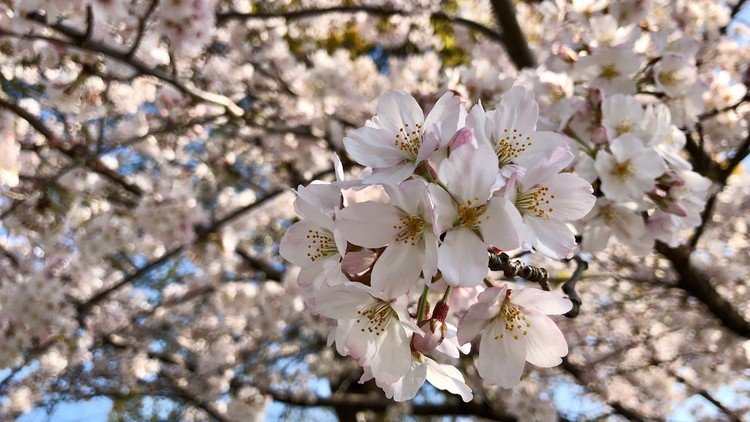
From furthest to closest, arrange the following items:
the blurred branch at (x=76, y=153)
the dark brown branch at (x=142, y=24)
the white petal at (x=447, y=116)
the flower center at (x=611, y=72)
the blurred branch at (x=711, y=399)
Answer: the blurred branch at (x=711, y=399)
the blurred branch at (x=76, y=153)
the dark brown branch at (x=142, y=24)
the flower center at (x=611, y=72)
the white petal at (x=447, y=116)

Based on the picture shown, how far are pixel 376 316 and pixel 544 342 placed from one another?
26 cm

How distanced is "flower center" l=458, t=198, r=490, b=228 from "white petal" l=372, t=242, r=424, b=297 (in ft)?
0.23

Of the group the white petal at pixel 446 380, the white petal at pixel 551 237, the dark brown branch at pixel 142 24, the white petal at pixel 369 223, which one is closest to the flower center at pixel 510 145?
the white petal at pixel 551 237

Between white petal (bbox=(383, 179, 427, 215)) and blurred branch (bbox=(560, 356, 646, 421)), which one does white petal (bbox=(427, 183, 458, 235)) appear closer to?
white petal (bbox=(383, 179, 427, 215))

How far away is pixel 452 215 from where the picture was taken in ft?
2.33

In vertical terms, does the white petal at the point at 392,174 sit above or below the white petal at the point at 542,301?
above

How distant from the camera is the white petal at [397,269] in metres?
0.70

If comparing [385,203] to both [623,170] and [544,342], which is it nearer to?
[544,342]

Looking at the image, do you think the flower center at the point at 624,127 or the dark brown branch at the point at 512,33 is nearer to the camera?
the flower center at the point at 624,127

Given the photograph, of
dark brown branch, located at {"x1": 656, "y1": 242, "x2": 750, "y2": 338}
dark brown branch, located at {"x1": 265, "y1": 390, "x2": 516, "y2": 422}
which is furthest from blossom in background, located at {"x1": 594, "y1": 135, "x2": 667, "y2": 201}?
dark brown branch, located at {"x1": 265, "y1": 390, "x2": 516, "y2": 422}

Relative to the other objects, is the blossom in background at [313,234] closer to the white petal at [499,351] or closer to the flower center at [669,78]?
the white petal at [499,351]

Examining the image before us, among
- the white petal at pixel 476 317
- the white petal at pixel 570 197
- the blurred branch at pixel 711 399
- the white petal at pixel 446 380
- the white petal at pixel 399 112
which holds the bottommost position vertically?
the blurred branch at pixel 711 399

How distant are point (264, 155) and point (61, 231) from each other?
1.93 meters

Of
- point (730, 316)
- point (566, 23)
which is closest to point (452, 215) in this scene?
point (566, 23)
